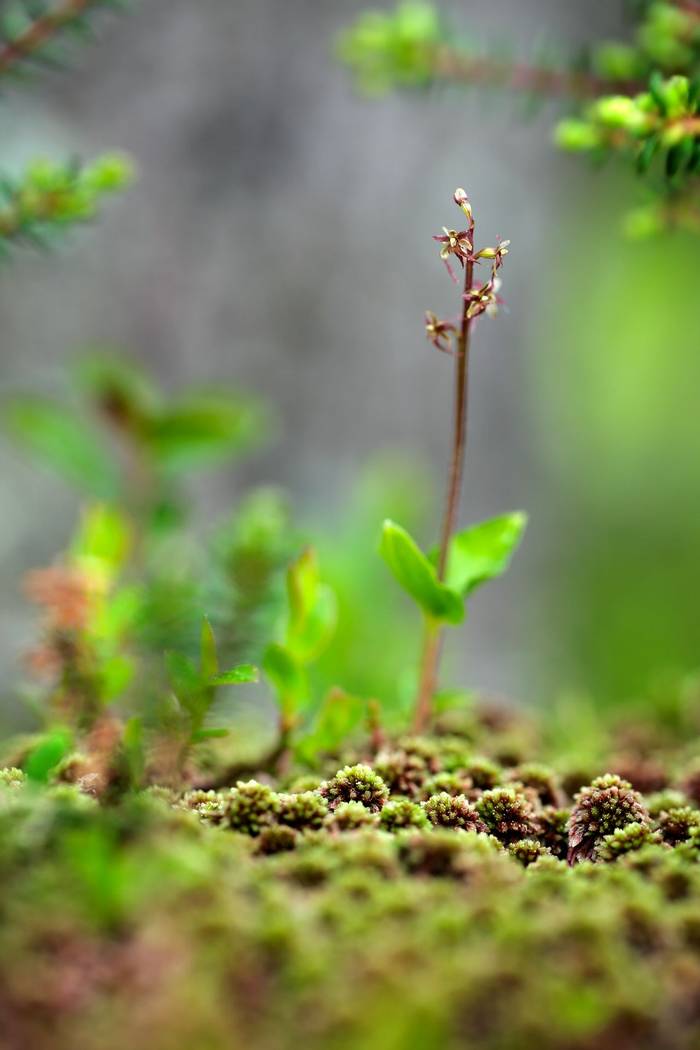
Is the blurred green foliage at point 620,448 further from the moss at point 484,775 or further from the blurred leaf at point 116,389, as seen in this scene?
the moss at point 484,775

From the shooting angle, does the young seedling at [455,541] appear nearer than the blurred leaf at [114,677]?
Yes

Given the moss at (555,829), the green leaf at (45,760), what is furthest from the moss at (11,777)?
the moss at (555,829)

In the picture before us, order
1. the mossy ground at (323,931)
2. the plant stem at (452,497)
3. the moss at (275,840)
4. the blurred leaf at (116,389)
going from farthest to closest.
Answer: the blurred leaf at (116,389) → the plant stem at (452,497) → the moss at (275,840) → the mossy ground at (323,931)

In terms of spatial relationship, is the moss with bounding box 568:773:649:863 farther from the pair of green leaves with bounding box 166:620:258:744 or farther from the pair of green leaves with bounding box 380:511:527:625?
the pair of green leaves with bounding box 166:620:258:744

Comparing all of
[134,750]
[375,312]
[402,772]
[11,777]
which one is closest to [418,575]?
[402,772]

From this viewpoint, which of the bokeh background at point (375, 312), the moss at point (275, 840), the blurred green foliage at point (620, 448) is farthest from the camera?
the blurred green foliage at point (620, 448)

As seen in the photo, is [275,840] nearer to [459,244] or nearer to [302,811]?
[302,811]
